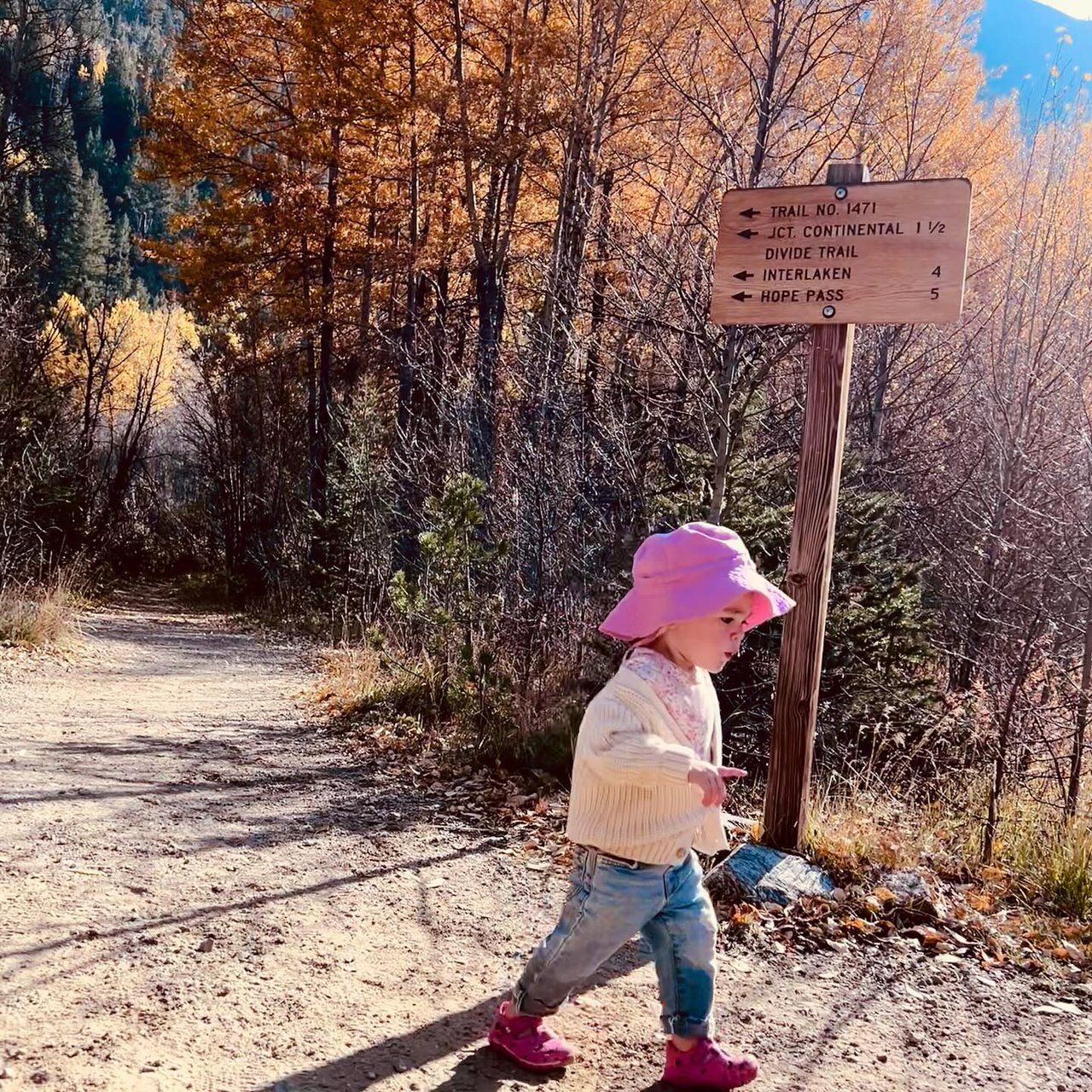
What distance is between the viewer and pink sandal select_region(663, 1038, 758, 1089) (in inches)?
101

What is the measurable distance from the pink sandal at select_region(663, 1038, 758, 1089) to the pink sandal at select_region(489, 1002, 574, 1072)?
0.30 meters

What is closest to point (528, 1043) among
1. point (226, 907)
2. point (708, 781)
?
point (708, 781)

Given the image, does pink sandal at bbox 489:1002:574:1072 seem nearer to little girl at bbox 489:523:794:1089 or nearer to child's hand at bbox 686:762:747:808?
little girl at bbox 489:523:794:1089

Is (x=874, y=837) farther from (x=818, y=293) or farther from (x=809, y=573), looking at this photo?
(x=818, y=293)

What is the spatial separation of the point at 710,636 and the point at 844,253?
2073 mm

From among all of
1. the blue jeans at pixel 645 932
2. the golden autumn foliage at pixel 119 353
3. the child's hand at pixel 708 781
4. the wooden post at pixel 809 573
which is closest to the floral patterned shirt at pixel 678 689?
the child's hand at pixel 708 781

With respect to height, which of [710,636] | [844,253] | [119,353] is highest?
[119,353]

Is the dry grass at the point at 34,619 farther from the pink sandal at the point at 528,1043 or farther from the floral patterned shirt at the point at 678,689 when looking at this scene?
the floral patterned shirt at the point at 678,689

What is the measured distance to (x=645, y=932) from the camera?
A: 2637mm

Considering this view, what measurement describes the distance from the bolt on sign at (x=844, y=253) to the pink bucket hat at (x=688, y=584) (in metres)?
1.70

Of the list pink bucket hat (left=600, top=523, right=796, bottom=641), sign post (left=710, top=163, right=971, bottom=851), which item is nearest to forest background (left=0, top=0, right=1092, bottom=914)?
sign post (left=710, top=163, right=971, bottom=851)

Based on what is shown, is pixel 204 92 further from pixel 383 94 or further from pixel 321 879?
pixel 321 879

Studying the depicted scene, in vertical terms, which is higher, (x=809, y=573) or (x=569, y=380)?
(x=569, y=380)

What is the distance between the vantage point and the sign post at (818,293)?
3.78 metres
